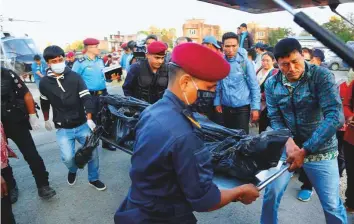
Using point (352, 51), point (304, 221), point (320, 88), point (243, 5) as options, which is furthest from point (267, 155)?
point (304, 221)

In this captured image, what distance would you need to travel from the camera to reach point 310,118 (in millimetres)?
2258

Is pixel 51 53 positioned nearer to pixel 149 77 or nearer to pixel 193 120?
pixel 149 77

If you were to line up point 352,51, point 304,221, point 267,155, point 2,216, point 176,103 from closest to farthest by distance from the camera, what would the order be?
point 352,51
point 176,103
point 267,155
point 2,216
point 304,221

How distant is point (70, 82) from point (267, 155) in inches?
101

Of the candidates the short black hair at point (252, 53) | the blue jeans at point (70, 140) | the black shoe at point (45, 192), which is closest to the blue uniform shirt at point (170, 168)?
the blue jeans at point (70, 140)

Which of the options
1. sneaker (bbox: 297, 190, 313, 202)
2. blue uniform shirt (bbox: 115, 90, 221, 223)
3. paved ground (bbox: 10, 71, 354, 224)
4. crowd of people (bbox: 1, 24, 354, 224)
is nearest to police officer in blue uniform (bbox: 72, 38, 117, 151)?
paved ground (bbox: 10, 71, 354, 224)

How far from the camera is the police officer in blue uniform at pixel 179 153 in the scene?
4.41ft

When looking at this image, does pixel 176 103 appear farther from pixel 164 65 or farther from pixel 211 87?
pixel 164 65

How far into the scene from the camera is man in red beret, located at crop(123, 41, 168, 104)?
376 cm

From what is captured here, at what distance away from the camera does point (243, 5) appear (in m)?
1.93

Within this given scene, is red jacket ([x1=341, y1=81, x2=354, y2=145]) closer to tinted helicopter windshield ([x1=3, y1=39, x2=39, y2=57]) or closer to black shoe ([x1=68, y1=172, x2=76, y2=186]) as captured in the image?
black shoe ([x1=68, y1=172, x2=76, y2=186])

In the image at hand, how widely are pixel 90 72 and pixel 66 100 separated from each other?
1.93 metres

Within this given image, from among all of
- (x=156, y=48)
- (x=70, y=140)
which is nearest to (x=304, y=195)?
(x=156, y=48)

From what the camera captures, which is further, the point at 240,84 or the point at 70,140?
the point at 240,84
